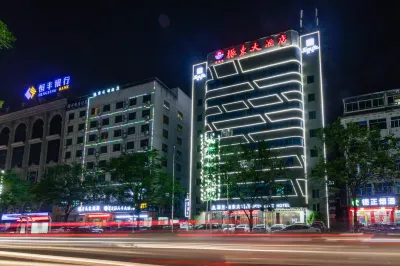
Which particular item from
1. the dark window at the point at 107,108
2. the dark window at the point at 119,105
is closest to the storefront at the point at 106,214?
the dark window at the point at 107,108

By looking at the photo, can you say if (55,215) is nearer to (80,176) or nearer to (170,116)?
(80,176)

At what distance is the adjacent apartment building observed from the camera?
49.1 m

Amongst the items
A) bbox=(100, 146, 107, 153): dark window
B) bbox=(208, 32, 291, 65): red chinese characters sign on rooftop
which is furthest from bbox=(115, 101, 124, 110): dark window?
bbox=(208, 32, 291, 65): red chinese characters sign on rooftop

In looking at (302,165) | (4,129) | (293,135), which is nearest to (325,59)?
(293,135)

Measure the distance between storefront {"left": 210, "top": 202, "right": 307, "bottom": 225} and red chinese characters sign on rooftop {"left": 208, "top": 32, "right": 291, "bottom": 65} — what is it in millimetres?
24926

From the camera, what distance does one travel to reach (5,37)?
1141 cm

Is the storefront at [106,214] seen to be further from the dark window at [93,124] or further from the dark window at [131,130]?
the dark window at [93,124]

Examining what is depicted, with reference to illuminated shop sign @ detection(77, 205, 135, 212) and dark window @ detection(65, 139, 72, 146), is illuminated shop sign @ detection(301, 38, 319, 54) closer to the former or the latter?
illuminated shop sign @ detection(77, 205, 135, 212)

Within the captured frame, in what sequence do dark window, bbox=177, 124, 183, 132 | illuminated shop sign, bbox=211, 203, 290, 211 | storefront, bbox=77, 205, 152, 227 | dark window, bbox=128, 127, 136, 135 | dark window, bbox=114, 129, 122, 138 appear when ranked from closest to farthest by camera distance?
illuminated shop sign, bbox=211, 203, 290, 211 < storefront, bbox=77, 205, 152, 227 < dark window, bbox=128, 127, 136, 135 < dark window, bbox=114, 129, 122, 138 < dark window, bbox=177, 124, 183, 132

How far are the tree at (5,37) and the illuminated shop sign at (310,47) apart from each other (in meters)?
53.2

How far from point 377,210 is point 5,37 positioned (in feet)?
167

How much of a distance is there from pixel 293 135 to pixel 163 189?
21.4m

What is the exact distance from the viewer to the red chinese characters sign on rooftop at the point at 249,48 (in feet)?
195

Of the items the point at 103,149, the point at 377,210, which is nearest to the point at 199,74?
the point at 103,149
